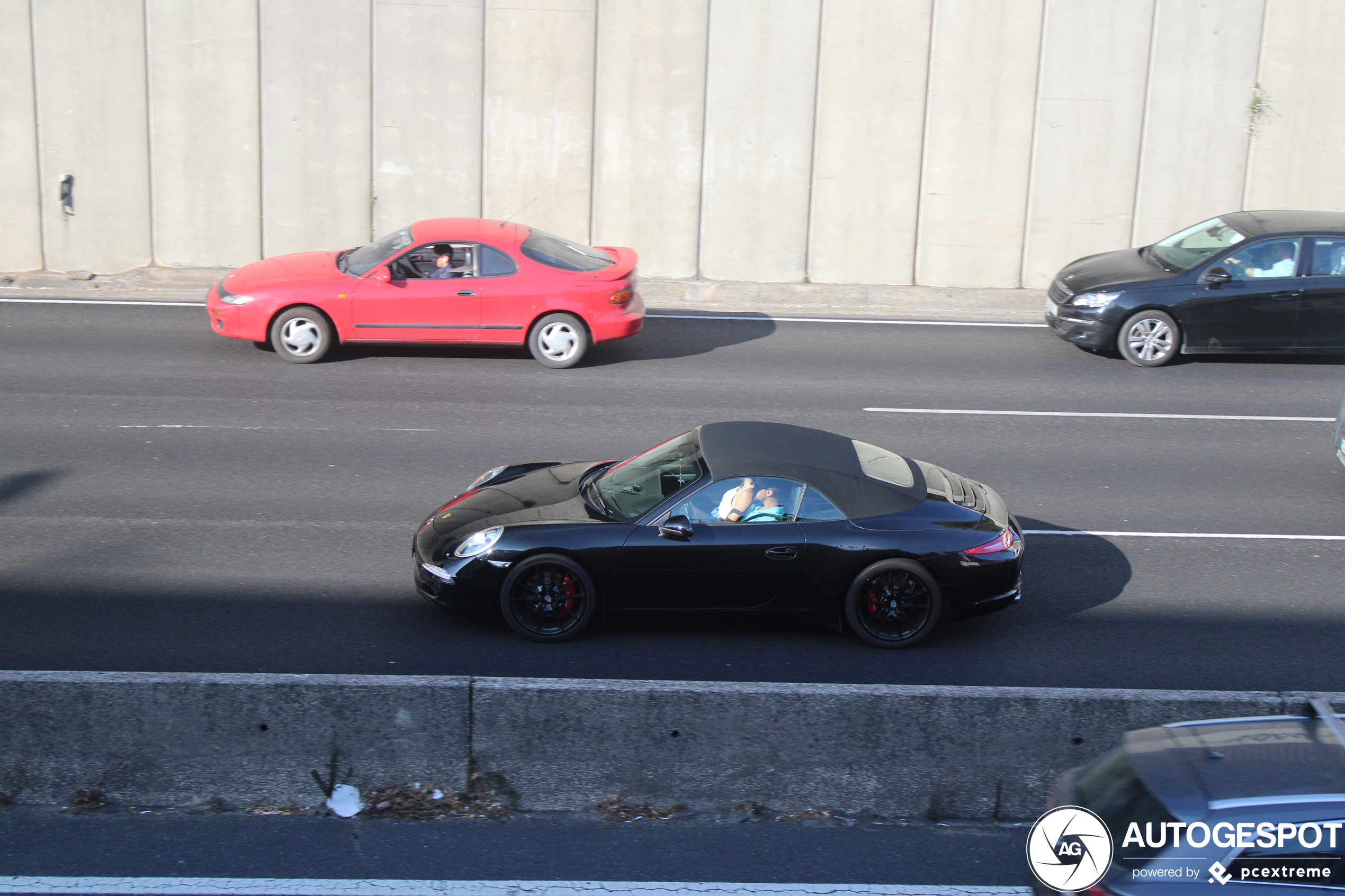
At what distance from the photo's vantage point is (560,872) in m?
4.96

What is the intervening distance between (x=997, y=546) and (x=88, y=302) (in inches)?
504

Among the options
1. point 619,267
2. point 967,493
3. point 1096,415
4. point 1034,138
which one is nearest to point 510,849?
point 967,493

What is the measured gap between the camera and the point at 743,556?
22.3 feet

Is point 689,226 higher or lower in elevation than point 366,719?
higher

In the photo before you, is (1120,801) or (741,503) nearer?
(1120,801)

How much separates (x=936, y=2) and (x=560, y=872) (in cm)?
1580

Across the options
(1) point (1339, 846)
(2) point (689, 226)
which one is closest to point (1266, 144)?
(2) point (689, 226)

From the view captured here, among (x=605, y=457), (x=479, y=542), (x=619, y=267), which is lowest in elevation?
(x=605, y=457)

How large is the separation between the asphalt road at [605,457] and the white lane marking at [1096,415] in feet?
0.46

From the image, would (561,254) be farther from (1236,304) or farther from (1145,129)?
(1145,129)

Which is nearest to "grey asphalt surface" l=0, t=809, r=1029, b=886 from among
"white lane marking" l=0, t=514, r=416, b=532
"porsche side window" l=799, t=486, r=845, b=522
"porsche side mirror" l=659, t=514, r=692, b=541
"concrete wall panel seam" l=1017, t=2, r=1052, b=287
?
"porsche side mirror" l=659, t=514, r=692, b=541

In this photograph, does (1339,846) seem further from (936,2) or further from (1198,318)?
(936,2)

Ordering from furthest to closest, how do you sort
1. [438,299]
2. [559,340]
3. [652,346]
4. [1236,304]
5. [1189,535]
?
[652,346]
[1236,304]
[559,340]
[438,299]
[1189,535]

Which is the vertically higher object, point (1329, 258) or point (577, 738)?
point (1329, 258)
